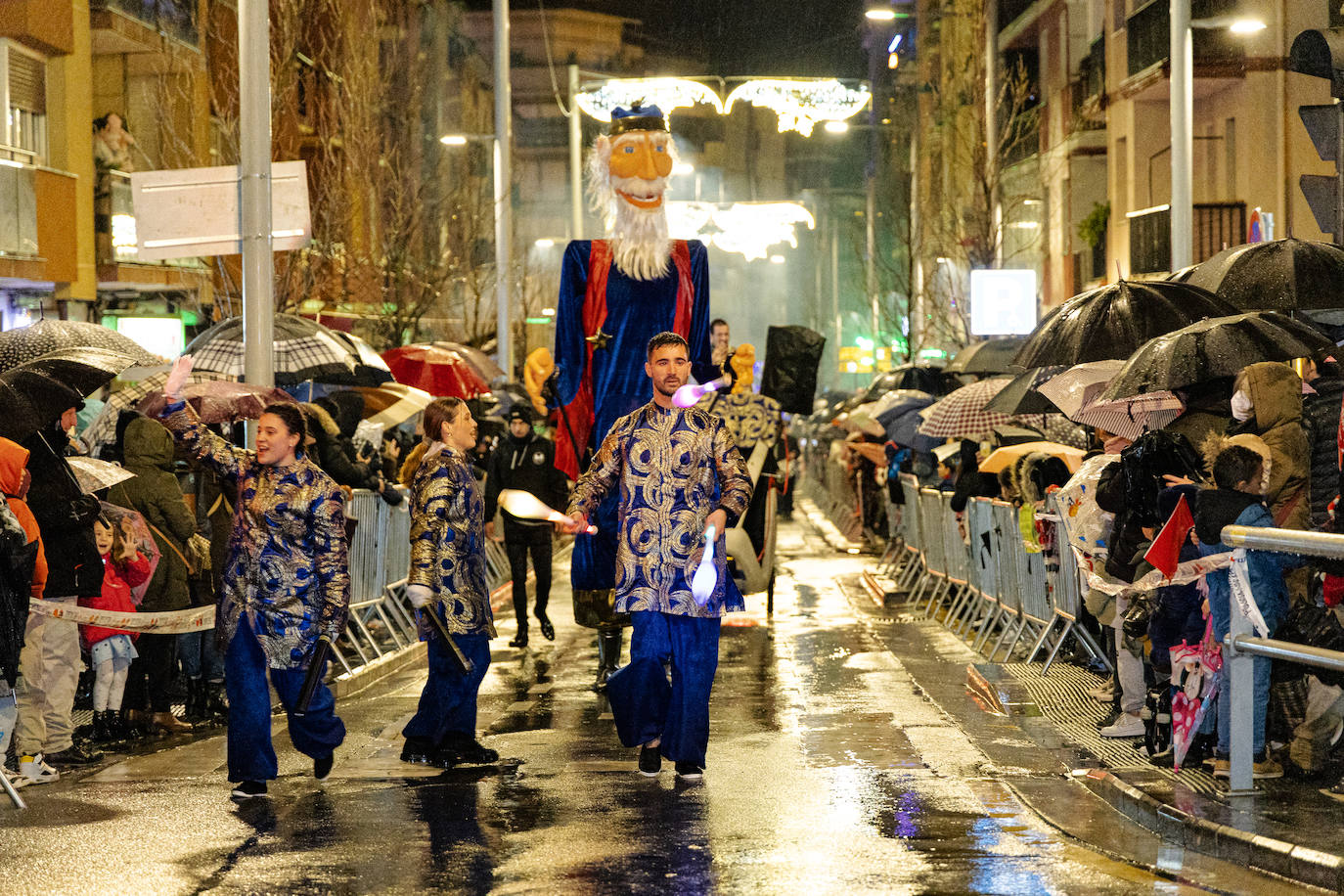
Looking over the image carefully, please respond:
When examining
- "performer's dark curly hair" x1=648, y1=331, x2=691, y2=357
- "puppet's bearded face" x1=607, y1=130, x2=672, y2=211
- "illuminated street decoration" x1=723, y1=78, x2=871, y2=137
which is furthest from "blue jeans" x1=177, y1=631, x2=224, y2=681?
"illuminated street decoration" x1=723, y1=78, x2=871, y2=137

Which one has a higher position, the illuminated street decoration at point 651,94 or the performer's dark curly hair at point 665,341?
the illuminated street decoration at point 651,94

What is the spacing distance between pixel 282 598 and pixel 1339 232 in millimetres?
6762

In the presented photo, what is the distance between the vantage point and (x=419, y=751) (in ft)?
28.5

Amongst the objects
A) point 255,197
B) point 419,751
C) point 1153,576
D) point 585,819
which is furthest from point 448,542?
point 255,197

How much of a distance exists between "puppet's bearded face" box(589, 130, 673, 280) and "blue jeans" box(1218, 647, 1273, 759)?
4.23 m

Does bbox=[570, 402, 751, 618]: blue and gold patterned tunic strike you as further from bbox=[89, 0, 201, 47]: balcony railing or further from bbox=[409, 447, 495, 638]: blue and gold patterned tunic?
bbox=[89, 0, 201, 47]: balcony railing

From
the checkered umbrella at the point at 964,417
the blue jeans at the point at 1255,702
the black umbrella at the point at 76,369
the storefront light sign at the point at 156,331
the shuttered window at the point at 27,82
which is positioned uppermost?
the shuttered window at the point at 27,82

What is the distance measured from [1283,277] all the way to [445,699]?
5.67 m

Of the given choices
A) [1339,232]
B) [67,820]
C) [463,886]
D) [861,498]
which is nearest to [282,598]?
[67,820]

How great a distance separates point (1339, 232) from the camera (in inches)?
435

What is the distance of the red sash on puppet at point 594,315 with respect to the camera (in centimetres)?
1059

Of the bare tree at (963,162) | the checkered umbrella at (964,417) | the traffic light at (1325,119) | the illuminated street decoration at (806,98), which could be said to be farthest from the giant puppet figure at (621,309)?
the illuminated street decoration at (806,98)

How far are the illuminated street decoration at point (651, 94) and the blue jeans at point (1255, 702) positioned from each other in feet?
70.9

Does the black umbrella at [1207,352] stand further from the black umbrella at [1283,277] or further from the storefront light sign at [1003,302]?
the storefront light sign at [1003,302]
